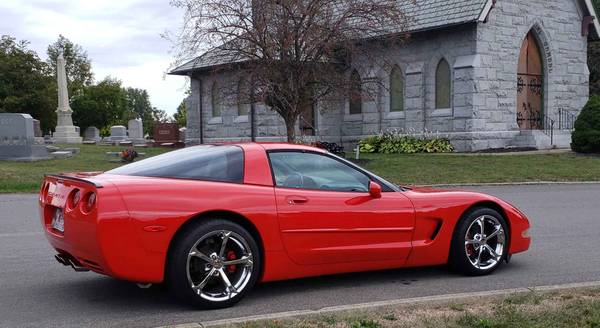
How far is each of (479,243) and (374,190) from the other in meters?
1.37

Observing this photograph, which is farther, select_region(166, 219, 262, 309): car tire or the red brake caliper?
the red brake caliper

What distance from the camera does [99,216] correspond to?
470 centimetres

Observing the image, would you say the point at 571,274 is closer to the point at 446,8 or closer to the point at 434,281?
the point at 434,281

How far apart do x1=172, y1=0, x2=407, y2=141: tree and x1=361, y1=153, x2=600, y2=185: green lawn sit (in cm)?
316

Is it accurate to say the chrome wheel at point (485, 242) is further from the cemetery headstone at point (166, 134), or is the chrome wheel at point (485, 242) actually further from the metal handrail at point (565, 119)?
the cemetery headstone at point (166, 134)

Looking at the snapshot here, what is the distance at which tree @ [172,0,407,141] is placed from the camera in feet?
59.9

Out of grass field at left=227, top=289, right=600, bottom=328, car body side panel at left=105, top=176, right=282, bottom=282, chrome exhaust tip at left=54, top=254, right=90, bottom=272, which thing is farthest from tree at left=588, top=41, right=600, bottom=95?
chrome exhaust tip at left=54, top=254, right=90, bottom=272

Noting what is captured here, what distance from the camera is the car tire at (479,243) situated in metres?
6.18

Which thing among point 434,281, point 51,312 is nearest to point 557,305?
point 434,281

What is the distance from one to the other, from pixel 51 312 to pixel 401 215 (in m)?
3.10

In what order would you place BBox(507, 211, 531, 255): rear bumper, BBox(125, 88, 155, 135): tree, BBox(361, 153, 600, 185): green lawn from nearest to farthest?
BBox(507, 211, 531, 255): rear bumper → BBox(361, 153, 600, 185): green lawn → BBox(125, 88, 155, 135): tree

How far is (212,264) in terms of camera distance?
5.02m

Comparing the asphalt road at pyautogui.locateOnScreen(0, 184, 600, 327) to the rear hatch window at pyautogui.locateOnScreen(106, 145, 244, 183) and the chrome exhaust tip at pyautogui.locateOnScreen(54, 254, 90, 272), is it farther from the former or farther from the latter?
the rear hatch window at pyautogui.locateOnScreen(106, 145, 244, 183)

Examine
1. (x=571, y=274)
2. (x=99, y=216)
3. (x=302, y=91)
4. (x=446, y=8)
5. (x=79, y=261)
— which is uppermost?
(x=446, y=8)
